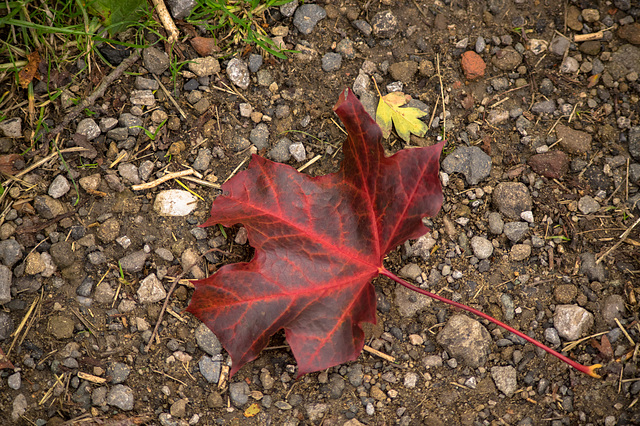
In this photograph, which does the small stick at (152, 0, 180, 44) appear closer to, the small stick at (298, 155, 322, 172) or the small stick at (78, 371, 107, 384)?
the small stick at (298, 155, 322, 172)

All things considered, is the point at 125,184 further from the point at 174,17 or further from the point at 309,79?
the point at 309,79

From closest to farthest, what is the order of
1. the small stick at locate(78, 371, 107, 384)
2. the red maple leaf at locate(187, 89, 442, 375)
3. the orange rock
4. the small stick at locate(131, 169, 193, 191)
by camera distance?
the red maple leaf at locate(187, 89, 442, 375), the small stick at locate(78, 371, 107, 384), the small stick at locate(131, 169, 193, 191), the orange rock

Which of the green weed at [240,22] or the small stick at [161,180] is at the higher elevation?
the green weed at [240,22]

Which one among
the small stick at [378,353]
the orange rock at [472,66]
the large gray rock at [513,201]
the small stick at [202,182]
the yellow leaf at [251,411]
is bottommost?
the yellow leaf at [251,411]

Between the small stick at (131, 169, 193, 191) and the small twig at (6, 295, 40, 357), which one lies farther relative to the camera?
the small stick at (131, 169, 193, 191)

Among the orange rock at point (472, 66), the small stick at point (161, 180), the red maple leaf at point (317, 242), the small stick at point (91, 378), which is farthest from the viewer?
the orange rock at point (472, 66)

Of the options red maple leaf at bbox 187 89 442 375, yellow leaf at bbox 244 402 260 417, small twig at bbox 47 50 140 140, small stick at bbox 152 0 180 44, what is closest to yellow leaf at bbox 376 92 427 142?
red maple leaf at bbox 187 89 442 375

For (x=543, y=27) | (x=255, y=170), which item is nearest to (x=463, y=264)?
(x=255, y=170)

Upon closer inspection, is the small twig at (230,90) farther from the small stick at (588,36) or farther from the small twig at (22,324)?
the small stick at (588,36)

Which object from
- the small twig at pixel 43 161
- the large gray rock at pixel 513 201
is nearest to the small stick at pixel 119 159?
the small twig at pixel 43 161
